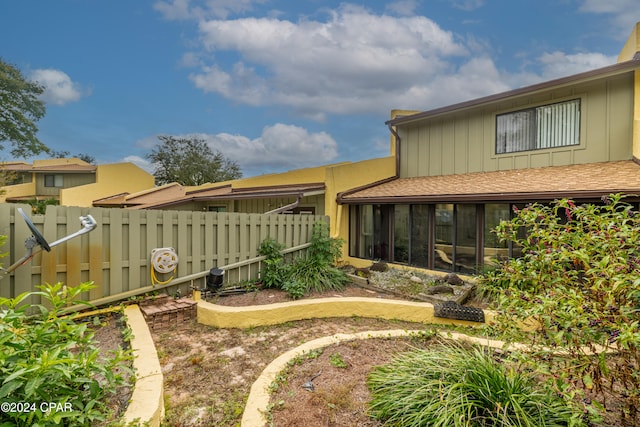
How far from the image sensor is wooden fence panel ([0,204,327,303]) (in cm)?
416

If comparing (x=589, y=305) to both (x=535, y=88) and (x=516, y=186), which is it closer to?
(x=516, y=186)

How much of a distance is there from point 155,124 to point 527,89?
110 feet

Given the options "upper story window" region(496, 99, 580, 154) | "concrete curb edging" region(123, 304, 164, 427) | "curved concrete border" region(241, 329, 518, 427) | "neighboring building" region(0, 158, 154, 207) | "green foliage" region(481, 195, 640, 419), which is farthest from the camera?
"neighboring building" region(0, 158, 154, 207)

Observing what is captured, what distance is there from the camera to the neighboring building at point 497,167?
741 cm

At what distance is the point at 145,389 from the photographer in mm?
2562

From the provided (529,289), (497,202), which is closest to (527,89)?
(497,202)

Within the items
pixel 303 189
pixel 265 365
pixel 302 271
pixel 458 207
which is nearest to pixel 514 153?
pixel 458 207

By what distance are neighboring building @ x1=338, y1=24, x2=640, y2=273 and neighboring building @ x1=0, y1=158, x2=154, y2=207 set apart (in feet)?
72.4

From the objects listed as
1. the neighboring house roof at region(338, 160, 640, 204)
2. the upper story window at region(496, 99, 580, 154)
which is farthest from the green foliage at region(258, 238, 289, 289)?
the upper story window at region(496, 99, 580, 154)

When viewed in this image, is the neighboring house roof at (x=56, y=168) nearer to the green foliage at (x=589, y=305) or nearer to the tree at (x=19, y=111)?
the tree at (x=19, y=111)

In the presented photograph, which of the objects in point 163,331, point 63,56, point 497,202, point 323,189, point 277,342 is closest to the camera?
point 277,342

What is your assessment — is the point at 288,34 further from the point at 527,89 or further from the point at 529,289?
the point at 529,289

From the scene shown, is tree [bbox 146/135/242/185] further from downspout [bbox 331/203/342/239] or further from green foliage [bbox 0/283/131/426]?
green foliage [bbox 0/283/131/426]

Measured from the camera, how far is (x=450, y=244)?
838 centimetres
